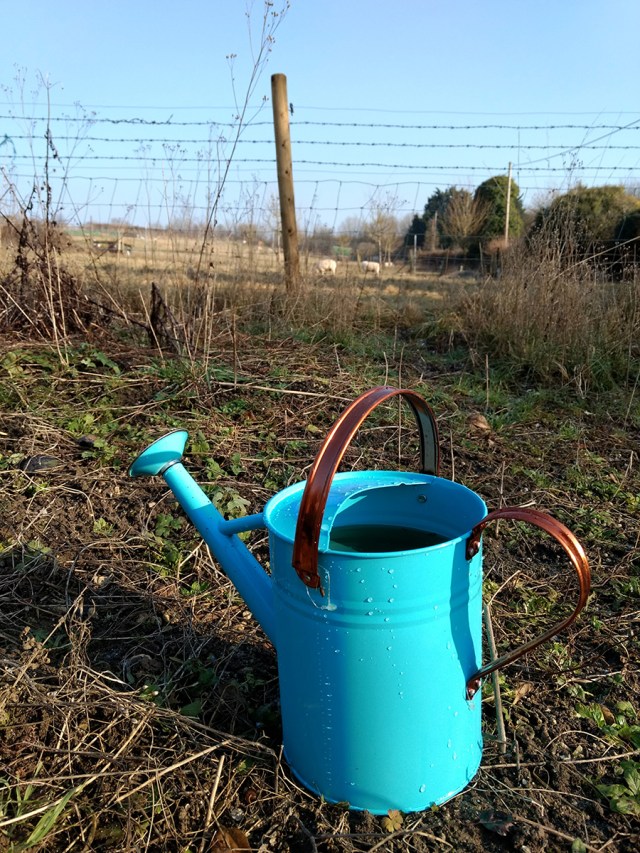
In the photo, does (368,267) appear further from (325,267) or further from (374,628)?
(374,628)

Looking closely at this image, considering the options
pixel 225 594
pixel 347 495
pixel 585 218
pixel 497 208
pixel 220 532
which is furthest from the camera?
pixel 497 208

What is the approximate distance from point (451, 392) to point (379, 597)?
2919mm

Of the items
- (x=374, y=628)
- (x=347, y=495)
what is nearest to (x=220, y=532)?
(x=347, y=495)

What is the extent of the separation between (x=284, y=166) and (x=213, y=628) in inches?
186

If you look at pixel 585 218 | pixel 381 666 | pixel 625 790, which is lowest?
pixel 625 790

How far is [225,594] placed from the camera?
2.13 m

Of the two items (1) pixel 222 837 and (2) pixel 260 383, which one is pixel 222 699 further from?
(2) pixel 260 383

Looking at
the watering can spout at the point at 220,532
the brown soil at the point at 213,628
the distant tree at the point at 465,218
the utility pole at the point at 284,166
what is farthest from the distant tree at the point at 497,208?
the watering can spout at the point at 220,532

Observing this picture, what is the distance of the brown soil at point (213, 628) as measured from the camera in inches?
53.3

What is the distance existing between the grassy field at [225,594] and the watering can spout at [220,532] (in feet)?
1.07

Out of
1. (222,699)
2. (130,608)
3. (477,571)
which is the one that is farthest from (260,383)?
(477,571)

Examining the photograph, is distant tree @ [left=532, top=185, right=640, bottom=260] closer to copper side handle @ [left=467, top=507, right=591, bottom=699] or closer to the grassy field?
the grassy field

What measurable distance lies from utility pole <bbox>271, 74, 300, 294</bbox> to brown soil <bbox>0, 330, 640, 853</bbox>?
236cm

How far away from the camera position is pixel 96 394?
322cm
